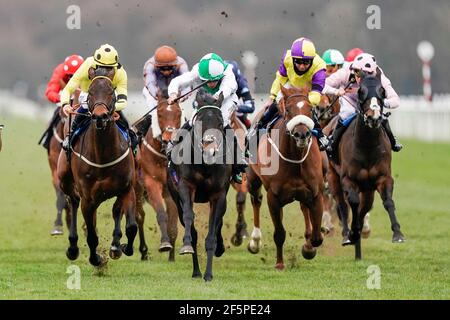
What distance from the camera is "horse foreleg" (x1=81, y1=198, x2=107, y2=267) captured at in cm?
1219

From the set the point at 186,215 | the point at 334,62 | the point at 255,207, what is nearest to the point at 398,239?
the point at 186,215

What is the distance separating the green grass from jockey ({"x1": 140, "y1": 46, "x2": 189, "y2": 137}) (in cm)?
183

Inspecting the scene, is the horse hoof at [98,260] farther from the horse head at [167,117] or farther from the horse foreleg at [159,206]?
the horse head at [167,117]

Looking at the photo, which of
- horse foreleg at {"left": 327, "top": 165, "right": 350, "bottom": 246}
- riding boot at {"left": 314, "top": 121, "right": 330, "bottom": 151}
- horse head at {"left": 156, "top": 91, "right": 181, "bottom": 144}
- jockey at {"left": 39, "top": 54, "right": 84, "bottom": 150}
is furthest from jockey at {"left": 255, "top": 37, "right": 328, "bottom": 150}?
jockey at {"left": 39, "top": 54, "right": 84, "bottom": 150}

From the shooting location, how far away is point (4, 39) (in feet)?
254

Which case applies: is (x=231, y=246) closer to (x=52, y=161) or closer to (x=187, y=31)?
(x=52, y=161)

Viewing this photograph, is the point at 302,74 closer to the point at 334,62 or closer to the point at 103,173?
the point at 103,173

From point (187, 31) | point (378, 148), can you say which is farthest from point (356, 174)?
point (187, 31)

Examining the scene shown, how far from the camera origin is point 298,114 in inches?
460

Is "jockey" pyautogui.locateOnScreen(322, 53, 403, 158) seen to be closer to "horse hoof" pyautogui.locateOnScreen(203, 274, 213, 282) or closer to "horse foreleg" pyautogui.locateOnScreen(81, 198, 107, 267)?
"horse hoof" pyautogui.locateOnScreen(203, 274, 213, 282)

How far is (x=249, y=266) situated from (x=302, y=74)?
2.13 m

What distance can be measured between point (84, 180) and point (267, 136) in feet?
Result: 6.68

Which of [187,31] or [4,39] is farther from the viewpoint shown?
[4,39]
